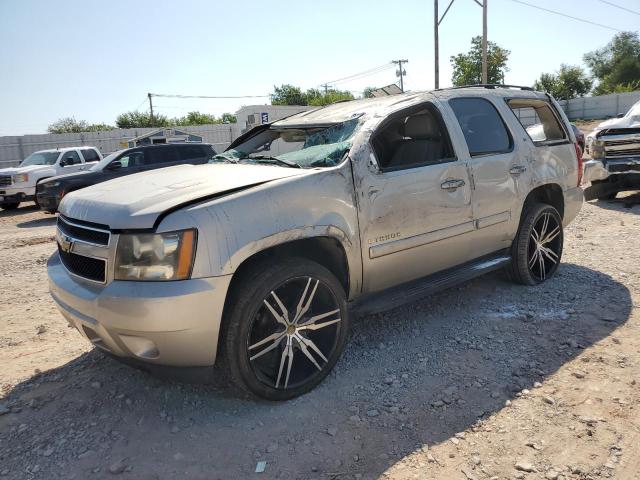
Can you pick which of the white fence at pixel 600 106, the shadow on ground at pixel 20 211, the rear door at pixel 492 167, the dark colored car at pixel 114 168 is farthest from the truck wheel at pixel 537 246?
the white fence at pixel 600 106

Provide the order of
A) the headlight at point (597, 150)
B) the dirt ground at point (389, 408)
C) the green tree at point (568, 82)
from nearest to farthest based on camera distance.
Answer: the dirt ground at point (389, 408) → the headlight at point (597, 150) → the green tree at point (568, 82)

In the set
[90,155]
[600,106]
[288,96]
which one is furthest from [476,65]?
[90,155]

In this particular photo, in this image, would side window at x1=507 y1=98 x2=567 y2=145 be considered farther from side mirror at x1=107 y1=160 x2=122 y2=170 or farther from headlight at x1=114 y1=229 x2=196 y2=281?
side mirror at x1=107 y1=160 x2=122 y2=170

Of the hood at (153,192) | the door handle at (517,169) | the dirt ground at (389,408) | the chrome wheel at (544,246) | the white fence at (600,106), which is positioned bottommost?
the dirt ground at (389,408)

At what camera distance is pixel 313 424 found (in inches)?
112

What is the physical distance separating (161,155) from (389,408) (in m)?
10.9

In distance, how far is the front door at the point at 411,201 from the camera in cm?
333

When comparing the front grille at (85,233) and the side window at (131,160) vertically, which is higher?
the side window at (131,160)

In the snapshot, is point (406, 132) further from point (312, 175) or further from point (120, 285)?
point (120, 285)

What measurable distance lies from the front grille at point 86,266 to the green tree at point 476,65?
5407 centimetres

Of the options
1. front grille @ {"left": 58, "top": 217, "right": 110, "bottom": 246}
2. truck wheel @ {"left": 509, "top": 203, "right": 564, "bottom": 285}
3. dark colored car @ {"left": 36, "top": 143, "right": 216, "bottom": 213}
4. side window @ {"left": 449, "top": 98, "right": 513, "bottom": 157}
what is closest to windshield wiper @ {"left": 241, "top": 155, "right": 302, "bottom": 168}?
front grille @ {"left": 58, "top": 217, "right": 110, "bottom": 246}

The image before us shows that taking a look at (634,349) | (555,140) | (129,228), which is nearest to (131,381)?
(129,228)

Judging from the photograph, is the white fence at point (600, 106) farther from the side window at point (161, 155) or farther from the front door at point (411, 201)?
the front door at point (411, 201)

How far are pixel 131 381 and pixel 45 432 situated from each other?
0.60 metres
